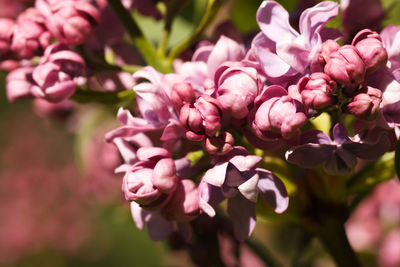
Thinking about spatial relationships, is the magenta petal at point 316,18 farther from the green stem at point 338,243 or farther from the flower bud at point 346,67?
the green stem at point 338,243

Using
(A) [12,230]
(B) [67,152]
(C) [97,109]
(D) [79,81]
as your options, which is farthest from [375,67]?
(B) [67,152]

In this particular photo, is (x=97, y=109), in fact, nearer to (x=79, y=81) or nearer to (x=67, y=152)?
(x=79, y=81)

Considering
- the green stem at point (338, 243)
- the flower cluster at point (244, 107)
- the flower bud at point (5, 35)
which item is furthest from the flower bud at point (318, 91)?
the flower bud at point (5, 35)

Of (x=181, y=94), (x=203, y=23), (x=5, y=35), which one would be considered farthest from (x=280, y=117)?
(x=5, y=35)

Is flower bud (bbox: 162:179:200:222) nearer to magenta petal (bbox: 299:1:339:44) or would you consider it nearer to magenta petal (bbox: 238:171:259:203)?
magenta petal (bbox: 238:171:259:203)

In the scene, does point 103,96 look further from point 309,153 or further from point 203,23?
point 309,153
